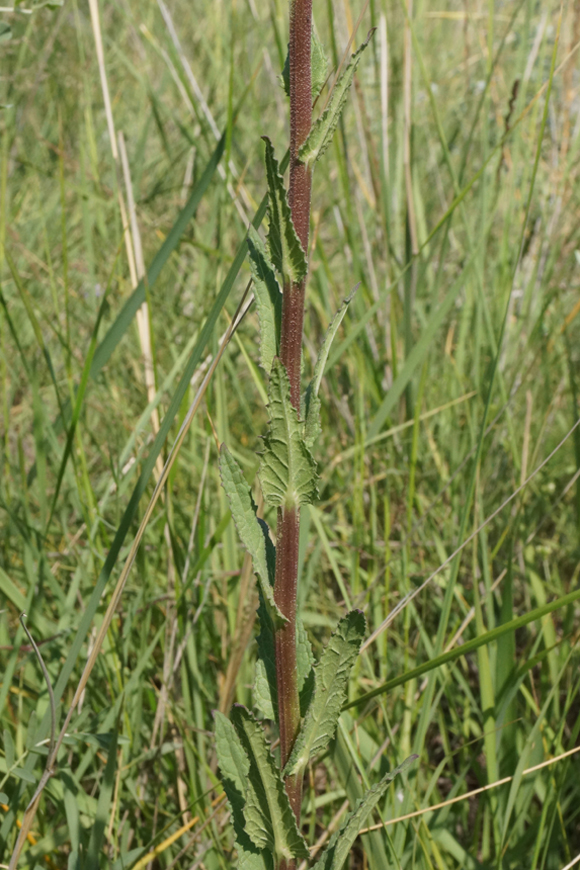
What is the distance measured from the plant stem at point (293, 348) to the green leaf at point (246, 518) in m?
0.02

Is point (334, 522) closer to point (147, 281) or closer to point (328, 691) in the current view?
point (147, 281)

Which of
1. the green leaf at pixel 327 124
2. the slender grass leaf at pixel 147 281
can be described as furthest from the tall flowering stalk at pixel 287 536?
the slender grass leaf at pixel 147 281

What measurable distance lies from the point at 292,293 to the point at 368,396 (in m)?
1.16

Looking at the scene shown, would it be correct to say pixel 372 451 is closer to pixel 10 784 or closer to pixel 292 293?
pixel 10 784

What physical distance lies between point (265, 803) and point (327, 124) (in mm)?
527

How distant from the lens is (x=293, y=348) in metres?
0.58

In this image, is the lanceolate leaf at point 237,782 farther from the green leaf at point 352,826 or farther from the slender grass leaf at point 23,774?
the slender grass leaf at point 23,774

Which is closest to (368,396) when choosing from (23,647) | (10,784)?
(23,647)

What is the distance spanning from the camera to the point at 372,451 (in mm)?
1530

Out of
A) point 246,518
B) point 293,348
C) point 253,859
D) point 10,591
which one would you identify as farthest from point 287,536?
point 10,591

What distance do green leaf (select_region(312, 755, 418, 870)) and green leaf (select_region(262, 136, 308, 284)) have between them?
390mm

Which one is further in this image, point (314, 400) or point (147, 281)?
point (147, 281)

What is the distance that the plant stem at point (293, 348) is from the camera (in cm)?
54

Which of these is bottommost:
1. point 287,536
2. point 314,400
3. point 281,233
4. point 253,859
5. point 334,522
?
point 334,522
